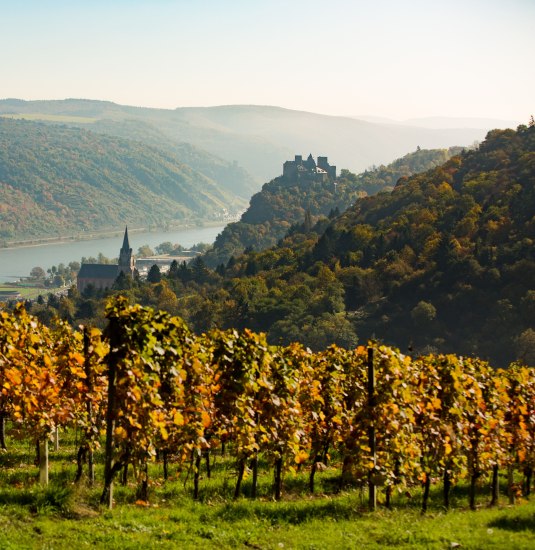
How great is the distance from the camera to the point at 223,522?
14.3 m

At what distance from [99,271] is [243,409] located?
18553cm

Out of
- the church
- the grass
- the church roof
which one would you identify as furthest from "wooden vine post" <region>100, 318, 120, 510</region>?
the church roof

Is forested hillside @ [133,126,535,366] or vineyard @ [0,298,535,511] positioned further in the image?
forested hillside @ [133,126,535,366]

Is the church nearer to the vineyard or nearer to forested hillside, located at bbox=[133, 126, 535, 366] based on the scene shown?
forested hillside, located at bbox=[133, 126, 535, 366]

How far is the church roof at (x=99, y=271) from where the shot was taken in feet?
644

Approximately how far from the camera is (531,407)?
19.4 metres

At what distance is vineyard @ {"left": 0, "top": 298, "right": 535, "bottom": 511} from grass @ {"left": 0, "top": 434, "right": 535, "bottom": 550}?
45 centimetres

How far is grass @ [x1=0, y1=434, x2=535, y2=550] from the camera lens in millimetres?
12938

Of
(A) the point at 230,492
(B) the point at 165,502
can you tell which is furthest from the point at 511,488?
(B) the point at 165,502

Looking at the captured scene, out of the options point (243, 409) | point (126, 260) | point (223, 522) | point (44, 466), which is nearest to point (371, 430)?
point (243, 409)

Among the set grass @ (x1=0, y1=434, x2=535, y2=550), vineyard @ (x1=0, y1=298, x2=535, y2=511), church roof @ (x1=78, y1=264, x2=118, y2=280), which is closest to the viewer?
grass @ (x1=0, y1=434, x2=535, y2=550)

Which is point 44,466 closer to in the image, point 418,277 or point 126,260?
point 418,277

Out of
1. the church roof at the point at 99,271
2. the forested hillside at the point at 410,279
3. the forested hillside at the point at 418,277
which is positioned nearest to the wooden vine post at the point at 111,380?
the forested hillside at the point at 418,277

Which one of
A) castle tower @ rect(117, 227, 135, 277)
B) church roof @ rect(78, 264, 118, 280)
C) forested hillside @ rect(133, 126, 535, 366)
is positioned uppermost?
forested hillside @ rect(133, 126, 535, 366)
